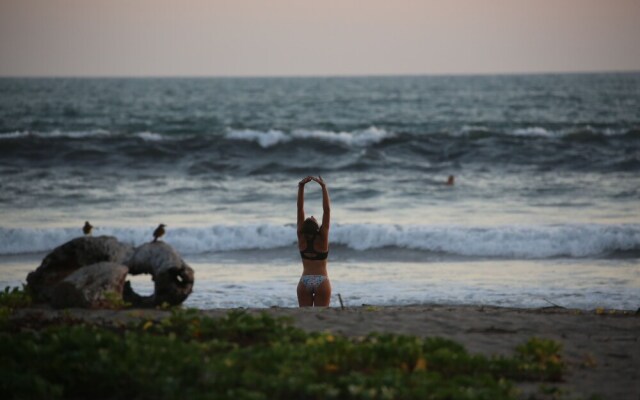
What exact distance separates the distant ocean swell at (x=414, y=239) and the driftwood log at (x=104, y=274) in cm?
701

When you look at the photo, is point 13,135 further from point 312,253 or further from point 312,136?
point 312,253

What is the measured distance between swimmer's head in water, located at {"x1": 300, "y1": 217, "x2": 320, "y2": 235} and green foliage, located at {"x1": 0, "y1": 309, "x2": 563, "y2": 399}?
2.94 metres

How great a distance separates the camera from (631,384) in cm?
607

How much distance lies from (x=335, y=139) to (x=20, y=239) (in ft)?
61.4

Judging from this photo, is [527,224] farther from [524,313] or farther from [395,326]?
[395,326]

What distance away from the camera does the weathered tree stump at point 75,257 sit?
8.89 m

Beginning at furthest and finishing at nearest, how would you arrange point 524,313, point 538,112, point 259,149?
1. point 538,112
2. point 259,149
3. point 524,313

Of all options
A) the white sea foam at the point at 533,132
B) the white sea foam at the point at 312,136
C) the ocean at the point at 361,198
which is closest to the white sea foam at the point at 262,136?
the white sea foam at the point at 312,136

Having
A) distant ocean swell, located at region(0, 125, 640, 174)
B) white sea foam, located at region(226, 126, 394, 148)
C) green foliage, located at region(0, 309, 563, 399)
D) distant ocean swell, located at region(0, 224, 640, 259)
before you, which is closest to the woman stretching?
green foliage, located at region(0, 309, 563, 399)

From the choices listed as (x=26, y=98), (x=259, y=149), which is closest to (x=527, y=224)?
(x=259, y=149)

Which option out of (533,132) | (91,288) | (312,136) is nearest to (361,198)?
(312,136)

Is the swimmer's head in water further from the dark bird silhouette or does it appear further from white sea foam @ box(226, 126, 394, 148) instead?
white sea foam @ box(226, 126, 394, 148)

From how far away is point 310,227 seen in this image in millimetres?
9812

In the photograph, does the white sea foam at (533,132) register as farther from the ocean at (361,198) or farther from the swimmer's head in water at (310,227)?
the swimmer's head in water at (310,227)
